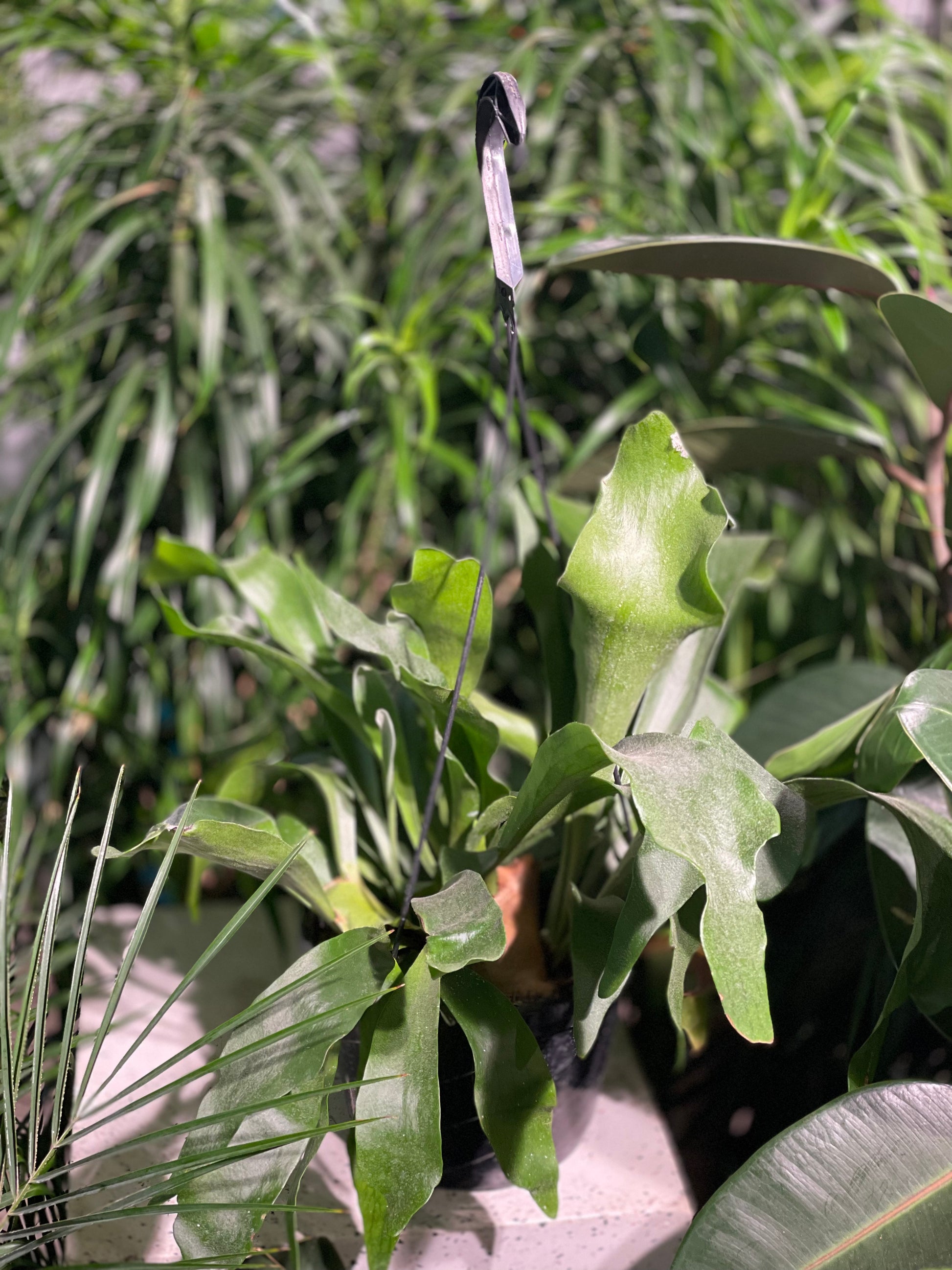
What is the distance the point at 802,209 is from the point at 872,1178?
2.56ft

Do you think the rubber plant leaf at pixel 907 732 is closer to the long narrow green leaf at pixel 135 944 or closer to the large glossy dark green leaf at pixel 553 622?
the large glossy dark green leaf at pixel 553 622

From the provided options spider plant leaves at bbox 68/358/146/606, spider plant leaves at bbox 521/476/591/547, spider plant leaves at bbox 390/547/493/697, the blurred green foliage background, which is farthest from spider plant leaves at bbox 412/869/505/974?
spider plant leaves at bbox 68/358/146/606

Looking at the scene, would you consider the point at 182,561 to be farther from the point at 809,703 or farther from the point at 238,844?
the point at 809,703

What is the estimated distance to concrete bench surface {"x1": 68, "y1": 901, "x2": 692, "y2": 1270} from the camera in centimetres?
54

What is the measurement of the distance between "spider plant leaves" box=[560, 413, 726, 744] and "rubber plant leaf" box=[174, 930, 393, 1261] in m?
0.22

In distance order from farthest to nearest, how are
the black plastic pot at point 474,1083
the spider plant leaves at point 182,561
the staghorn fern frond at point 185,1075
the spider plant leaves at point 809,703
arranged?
the spider plant leaves at point 809,703 → the spider plant leaves at point 182,561 → the black plastic pot at point 474,1083 → the staghorn fern frond at point 185,1075

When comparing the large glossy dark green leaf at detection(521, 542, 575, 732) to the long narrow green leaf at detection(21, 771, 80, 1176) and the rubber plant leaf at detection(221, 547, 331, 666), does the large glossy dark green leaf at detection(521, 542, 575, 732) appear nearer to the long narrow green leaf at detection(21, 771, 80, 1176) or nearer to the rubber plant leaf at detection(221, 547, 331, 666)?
the rubber plant leaf at detection(221, 547, 331, 666)

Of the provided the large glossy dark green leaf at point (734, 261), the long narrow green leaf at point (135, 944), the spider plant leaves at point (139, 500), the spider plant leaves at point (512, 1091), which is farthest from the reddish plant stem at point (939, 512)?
the spider plant leaves at point (139, 500)

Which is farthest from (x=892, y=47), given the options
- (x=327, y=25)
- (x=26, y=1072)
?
(x=26, y=1072)

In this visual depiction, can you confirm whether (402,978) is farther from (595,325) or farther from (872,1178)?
(595,325)

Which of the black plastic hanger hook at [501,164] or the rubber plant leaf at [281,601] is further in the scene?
the rubber plant leaf at [281,601]

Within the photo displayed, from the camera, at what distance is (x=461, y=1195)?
584mm

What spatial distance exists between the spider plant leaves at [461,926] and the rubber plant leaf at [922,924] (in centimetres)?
18

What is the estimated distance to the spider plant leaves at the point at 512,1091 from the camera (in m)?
0.45
